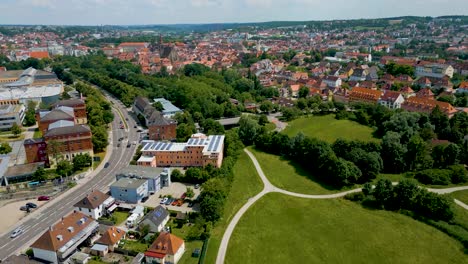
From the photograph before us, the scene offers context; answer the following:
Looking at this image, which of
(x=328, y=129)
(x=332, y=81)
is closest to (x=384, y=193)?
(x=328, y=129)

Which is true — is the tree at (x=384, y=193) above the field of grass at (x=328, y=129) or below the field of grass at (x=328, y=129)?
below

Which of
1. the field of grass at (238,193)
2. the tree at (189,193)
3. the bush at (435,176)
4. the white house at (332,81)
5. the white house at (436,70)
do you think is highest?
the white house at (436,70)

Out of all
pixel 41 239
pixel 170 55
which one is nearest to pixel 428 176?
pixel 41 239

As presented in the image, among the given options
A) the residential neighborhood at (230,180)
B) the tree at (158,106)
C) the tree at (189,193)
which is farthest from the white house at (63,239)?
the tree at (158,106)

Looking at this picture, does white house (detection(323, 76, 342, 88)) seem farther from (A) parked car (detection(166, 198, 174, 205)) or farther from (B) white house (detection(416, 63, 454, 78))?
(A) parked car (detection(166, 198, 174, 205))

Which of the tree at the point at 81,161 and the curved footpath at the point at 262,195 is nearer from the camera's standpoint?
the curved footpath at the point at 262,195

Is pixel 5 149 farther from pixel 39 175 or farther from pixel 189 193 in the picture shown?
pixel 189 193

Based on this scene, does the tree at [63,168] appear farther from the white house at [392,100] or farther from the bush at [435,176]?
the white house at [392,100]
